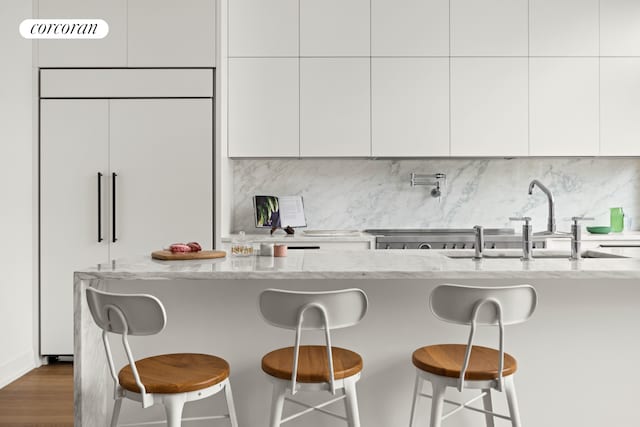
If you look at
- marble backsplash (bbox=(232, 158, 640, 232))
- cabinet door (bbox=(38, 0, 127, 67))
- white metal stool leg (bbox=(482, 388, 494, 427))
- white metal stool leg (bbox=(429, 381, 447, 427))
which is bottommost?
white metal stool leg (bbox=(482, 388, 494, 427))

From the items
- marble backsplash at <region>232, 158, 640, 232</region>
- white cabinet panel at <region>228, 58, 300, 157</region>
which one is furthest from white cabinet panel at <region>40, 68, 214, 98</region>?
marble backsplash at <region>232, 158, 640, 232</region>

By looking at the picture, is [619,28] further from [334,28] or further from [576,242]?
[576,242]

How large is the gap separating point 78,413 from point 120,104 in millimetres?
2195

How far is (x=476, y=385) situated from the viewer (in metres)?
1.70

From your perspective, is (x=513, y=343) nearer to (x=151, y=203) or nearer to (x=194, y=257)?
(x=194, y=257)

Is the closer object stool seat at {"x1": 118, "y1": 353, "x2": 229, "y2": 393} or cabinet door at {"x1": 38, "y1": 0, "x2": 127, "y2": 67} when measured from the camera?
stool seat at {"x1": 118, "y1": 353, "x2": 229, "y2": 393}

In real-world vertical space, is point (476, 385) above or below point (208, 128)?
below

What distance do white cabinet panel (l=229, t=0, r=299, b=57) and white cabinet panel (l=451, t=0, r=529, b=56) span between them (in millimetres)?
1159

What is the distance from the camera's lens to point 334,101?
380 cm

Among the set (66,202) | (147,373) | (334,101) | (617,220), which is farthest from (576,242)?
(66,202)

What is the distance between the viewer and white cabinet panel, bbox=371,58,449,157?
150 inches

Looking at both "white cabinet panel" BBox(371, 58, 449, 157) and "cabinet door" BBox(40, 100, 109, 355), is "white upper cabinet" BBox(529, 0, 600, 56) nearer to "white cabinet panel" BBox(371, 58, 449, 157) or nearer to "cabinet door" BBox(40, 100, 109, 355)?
"white cabinet panel" BBox(371, 58, 449, 157)

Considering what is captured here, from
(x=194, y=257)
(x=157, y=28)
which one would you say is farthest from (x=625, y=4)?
(x=194, y=257)

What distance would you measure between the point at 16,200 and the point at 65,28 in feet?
3.83
